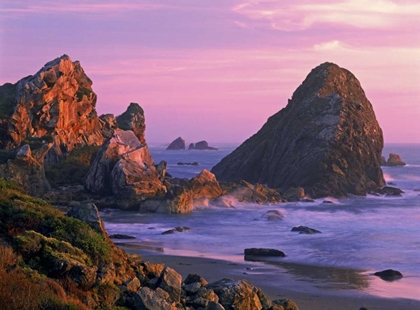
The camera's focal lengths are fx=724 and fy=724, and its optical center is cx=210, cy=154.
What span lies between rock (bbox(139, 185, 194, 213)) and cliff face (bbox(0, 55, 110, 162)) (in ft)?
46.9

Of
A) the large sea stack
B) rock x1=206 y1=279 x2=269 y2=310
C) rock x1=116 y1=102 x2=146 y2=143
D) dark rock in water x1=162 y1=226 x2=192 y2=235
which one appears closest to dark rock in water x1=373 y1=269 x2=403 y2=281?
rock x1=206 y1=279 x2=269 y2=310

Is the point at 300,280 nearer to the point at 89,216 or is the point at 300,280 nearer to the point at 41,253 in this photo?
the point at 89,216

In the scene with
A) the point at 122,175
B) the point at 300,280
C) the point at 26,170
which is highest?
the point at 26,170

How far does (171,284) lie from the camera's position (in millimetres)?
13930

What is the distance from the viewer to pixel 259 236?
34938 millimetres

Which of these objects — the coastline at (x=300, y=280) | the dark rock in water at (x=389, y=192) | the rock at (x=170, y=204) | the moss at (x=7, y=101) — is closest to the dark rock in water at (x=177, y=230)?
the coastline at (x=300, y=280)

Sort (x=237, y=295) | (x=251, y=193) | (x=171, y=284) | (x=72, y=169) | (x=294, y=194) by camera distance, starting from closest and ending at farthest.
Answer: (x=171, y=284) < (x=237, y=295) < (x=251, y=193) < (x=72, y=169) < (x=294, y=194)

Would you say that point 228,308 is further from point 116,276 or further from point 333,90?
point 333,90

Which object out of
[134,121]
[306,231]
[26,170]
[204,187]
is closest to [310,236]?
[306,231]

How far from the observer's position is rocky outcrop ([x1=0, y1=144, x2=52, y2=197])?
1889 inches

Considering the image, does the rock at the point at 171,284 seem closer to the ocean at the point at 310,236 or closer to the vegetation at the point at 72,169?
the ocean at the point at 310,236

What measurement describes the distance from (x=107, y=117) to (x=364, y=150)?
25391 millimetres

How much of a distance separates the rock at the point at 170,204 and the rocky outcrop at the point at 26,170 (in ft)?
23.8

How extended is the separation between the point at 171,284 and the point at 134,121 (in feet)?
208
